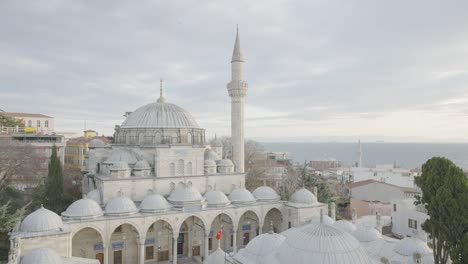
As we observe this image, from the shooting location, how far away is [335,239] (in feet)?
32.3

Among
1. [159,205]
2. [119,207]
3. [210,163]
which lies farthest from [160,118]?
[119,207]

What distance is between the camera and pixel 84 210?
17.0 metres

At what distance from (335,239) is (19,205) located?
2282 cm

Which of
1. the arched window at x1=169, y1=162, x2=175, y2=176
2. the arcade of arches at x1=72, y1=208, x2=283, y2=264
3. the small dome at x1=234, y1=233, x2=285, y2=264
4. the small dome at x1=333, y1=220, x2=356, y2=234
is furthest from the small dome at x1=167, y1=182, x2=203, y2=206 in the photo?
the small dome at x1=333, y1=220, x2=356, y2=234

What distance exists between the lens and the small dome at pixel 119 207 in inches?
690

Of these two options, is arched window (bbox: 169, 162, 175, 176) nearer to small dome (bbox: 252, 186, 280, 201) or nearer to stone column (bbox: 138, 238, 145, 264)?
stone column (bbox: 138, 238, 145, 264)

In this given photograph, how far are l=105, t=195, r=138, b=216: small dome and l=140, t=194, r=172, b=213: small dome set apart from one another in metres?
0.53

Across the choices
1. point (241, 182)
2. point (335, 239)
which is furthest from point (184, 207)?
point (335, 239)

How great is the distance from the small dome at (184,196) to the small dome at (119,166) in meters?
3.37

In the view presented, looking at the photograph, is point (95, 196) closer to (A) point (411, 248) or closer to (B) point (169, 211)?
(B) point (169, 211)

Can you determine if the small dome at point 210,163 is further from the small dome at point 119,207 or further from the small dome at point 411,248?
the small dome at point 411,248

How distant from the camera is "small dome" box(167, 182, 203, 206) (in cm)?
1933

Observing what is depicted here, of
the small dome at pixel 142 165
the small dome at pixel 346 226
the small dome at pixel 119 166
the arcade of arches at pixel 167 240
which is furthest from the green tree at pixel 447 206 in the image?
the small dome at pixel 119 166

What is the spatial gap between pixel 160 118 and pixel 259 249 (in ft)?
48.0
